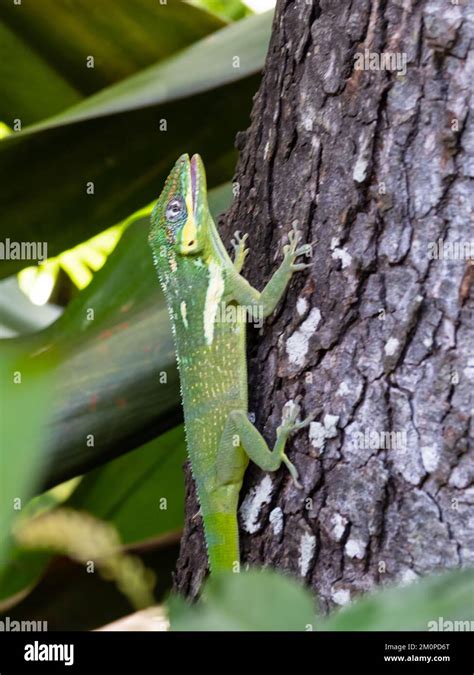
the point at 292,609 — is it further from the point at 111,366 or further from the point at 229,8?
the point at 229,8

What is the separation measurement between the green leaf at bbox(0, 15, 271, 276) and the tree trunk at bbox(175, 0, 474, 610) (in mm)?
592

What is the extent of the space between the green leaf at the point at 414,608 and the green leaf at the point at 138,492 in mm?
2244

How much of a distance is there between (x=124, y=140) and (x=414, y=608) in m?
2.17

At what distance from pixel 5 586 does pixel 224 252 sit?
4.51 feet

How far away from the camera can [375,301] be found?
5.37 feet

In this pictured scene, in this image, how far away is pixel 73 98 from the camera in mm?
3014

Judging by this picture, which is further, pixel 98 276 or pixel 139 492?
pixel 139 492

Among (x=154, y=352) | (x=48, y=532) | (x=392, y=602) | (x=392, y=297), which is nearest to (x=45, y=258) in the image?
(x=154, y=352)

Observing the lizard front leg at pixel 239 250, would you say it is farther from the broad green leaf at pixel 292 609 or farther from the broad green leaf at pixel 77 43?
the broad green leaf at pixel 292 609

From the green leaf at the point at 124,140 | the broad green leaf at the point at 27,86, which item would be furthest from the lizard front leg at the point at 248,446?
the broad green leaf at the point at 27,86

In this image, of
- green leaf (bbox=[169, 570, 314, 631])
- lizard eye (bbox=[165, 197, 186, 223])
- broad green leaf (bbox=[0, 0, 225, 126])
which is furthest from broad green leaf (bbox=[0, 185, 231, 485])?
green leaf (bbox=[169, 570, 314, 631])

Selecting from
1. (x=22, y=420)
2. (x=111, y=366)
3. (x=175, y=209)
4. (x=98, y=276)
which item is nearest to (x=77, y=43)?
(x=175, y=209)

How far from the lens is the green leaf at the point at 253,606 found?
57 centimetres

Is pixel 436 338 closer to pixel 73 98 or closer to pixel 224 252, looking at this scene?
pixel 224 252
